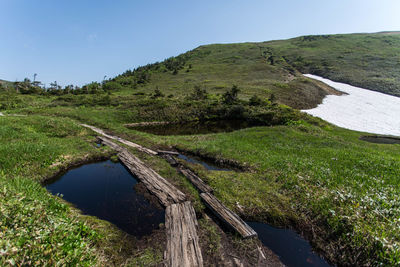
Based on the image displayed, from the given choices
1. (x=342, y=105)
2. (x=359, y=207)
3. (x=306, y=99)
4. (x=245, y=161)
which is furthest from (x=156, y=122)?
(x=342, y=105)

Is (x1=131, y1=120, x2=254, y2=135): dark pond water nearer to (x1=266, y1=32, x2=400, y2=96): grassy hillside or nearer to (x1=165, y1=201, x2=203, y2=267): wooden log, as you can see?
(x1=165, y1=201, x2=203, y2=267): wooden log

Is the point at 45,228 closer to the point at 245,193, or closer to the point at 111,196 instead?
the point at 111,196

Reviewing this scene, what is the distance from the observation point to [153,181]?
1189 cm

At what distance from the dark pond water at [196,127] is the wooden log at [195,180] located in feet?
52.1

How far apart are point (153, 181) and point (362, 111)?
5814 cm

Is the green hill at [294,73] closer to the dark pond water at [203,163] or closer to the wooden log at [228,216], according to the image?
the dark pond water at [203,163]

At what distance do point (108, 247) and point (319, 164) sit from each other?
14860 millimetres

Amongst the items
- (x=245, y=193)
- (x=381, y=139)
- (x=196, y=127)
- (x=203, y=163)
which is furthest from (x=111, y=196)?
(x=381, y=139)

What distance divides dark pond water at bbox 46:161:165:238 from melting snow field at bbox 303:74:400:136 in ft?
135

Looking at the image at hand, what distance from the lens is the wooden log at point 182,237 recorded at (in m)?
6.52

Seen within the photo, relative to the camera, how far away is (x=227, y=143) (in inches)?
773

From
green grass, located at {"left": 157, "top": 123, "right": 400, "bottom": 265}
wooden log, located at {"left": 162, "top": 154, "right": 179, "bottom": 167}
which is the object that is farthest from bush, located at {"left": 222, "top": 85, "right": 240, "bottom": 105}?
wooden log, located at {"left": 162, "top": 154, "right": 179, "bottom": 167}

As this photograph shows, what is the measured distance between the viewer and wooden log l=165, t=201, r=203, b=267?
6.52 meters

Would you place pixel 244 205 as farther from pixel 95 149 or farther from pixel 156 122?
pixel 156 122
